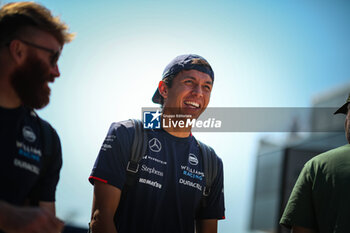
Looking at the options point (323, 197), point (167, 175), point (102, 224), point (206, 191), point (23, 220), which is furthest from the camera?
point (206, 191)

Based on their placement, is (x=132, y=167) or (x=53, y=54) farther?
(x=132, y=167)

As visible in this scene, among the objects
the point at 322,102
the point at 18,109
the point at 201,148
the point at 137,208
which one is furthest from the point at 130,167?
the point at 322,102

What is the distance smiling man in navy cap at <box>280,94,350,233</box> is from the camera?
3.25 metres

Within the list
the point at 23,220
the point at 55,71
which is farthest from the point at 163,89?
the point at 23,220

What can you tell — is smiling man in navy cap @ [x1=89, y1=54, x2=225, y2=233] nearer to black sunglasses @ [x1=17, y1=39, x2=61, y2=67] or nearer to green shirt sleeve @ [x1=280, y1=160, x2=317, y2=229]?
green shirt sleeve @ [x1=280, y1=160, x2=317, y2=229]

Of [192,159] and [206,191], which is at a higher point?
[192,159]

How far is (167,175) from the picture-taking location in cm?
369

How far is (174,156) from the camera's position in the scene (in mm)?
3816

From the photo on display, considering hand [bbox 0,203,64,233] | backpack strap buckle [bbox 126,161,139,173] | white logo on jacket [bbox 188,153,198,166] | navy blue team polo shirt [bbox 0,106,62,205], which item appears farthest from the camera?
white logo on jacket [bbox 188,153,198,166]

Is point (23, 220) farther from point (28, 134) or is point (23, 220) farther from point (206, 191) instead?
point (206, 191)

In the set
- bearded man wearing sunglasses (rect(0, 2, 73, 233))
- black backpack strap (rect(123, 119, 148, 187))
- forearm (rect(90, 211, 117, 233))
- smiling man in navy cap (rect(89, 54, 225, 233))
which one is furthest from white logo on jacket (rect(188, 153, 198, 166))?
bearded man wearing sunglasses (rect(0, 2, 73, 233))

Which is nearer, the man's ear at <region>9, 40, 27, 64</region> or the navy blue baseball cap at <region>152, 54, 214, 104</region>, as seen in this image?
the man's ear at <region>9, 40, 27, 64</region>

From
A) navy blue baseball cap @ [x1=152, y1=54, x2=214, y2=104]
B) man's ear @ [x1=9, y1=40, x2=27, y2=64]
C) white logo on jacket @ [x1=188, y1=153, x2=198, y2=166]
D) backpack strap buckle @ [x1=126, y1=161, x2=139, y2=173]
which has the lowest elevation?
backpack strap buckle @ [x1=126, y1=161, x2=139, y2=173]

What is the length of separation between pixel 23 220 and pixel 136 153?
5.12 feet
